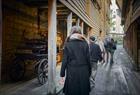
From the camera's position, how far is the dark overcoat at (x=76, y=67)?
21.5 feet

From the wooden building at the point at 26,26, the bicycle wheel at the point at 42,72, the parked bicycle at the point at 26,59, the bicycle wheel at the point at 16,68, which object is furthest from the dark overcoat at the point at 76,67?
the bicycle wheel at the point at 16,68

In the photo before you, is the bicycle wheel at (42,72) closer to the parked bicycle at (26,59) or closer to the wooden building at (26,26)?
the parked bicycle at (26,59)

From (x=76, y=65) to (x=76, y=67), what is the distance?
4 cm

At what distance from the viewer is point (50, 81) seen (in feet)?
33.3

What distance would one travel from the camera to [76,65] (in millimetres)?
6570

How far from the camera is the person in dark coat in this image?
Result: 6.56 meters

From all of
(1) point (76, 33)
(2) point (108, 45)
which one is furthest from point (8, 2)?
(2) point (108, 45)

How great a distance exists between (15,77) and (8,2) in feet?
8.93

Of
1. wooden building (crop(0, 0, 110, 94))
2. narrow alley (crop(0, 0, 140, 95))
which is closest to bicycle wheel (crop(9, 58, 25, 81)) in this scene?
narrow alley (crop(0, 0, 140, 95))

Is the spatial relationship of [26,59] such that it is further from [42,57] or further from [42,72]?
[42,72]

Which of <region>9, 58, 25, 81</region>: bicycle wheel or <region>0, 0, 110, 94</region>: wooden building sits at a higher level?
<region>0, 0, 110, 94</region>: wooden building

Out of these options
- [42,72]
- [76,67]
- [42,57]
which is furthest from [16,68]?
[76,67]

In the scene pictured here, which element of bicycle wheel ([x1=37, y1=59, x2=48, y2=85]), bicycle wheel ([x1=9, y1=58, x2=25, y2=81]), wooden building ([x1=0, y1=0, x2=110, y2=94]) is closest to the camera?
wooden building ([x1=0, y1=0, x2=110, y2=94])

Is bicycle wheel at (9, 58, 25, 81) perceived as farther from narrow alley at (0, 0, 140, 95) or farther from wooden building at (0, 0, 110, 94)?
wooden building at (0, 0, 110, 94)
